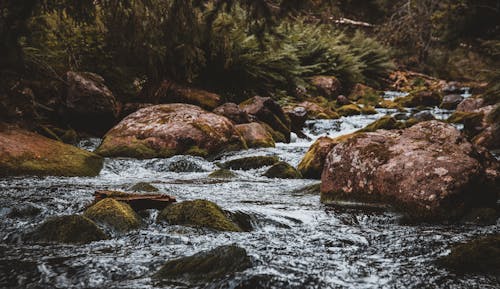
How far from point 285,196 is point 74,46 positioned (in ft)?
22.8

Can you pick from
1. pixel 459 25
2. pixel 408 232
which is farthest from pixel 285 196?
pixel 459 25

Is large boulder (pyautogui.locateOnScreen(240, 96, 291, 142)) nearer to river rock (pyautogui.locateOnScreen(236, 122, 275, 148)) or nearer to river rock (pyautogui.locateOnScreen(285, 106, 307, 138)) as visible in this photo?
river rock (pyautogui.locateOnScreen(285, 106, 307, 138))

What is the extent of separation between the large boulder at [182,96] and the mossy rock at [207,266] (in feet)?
25.8

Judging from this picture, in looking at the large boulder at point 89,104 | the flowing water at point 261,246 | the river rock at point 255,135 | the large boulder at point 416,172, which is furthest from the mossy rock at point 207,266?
the large boulder at point 89,104

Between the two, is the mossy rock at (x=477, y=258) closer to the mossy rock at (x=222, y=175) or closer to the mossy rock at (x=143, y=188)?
the mossy rock at (x=143, y=188)

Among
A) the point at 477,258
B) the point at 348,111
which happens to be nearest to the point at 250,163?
the point at 477,258

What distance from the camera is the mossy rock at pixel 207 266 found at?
2408 millimetres

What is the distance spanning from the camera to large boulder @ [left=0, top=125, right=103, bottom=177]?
5.49 m

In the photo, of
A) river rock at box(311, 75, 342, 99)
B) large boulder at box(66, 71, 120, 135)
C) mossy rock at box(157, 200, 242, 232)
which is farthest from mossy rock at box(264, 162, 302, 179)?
river rock at box(311, 75, 342, 99)

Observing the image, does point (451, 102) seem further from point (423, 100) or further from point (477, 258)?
point (477, 258)

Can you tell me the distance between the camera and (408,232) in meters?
3.44

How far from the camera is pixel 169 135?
25.3 ft

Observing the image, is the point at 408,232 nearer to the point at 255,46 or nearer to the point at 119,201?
the point at 119,201

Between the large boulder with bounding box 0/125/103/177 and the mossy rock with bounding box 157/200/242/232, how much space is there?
2739 millimetres
